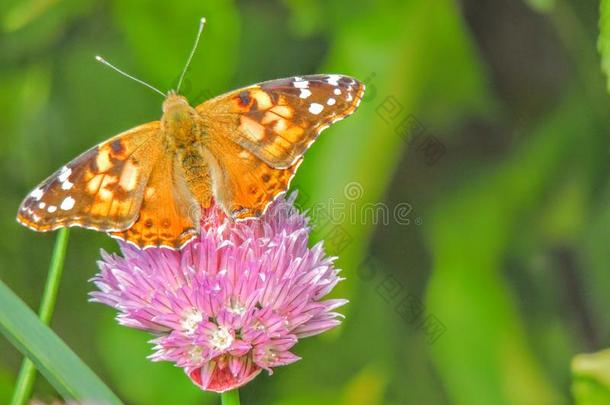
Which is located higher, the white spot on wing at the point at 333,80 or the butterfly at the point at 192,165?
the white spot on wing at the point at 333,80

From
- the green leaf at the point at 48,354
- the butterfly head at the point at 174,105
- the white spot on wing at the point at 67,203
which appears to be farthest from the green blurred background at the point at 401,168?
the green leaf at the point at 48,354

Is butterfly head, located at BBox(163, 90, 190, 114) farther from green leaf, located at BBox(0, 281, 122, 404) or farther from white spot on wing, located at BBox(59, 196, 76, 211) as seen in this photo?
green leaf, located at BBox(0, 281, 122, 404)

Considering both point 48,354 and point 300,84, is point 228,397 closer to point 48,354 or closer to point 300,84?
point 48,354

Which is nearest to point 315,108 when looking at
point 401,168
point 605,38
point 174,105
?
point 174,105

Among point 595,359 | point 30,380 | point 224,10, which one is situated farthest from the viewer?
point 224,10

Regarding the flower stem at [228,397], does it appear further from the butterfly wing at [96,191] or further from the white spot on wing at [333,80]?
the white spot on wing at [333,80]

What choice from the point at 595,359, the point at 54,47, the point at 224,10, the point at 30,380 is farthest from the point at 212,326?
the point at 54,47

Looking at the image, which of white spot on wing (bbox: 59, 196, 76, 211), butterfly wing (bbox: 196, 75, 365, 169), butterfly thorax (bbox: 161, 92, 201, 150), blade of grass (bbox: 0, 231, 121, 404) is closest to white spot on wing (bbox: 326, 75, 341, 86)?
butterfly wing (bbox: 196, 75, 365, 169)

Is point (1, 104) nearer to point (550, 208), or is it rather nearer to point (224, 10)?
point (224, 10)
